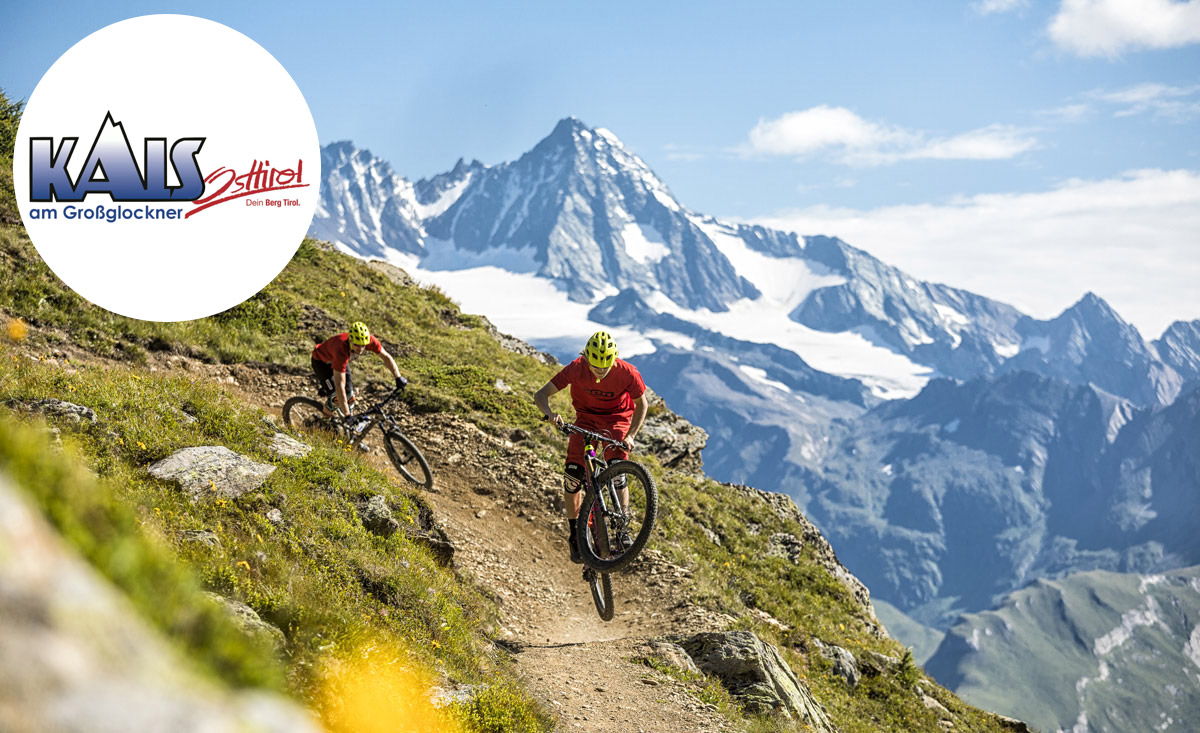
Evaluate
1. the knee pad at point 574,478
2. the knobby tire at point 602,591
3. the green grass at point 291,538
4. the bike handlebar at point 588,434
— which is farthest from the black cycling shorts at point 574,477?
the green grass at point 291,538

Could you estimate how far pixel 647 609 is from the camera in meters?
17.2

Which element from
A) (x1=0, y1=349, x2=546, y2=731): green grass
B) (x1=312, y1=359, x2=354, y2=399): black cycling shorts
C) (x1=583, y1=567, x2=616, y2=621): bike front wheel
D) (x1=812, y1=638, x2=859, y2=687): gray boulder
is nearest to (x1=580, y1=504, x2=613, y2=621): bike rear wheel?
(x1=583, y1=567, x2=616, y2=621): bike front wheel

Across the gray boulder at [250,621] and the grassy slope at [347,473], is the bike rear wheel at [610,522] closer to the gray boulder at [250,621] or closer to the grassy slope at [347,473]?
the grassy slope at [347,473]

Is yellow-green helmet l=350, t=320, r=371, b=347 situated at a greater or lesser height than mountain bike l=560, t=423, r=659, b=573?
greater

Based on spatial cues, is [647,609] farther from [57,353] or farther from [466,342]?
[466,342]

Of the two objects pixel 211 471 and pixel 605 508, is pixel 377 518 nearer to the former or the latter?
pixel 211 471

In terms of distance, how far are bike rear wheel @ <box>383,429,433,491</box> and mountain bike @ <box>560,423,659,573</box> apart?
6.79 m

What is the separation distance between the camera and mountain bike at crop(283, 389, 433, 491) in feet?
59.5

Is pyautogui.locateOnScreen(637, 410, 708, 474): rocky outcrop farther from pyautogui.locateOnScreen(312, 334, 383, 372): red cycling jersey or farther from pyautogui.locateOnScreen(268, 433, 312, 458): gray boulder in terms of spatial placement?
pyautogui.locateOnScreen(268, 433, 312, 458): gray boulder

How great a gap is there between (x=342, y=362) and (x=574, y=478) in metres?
7.01

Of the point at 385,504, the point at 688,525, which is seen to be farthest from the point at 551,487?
the point at 385,504

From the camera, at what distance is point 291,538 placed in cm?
1007

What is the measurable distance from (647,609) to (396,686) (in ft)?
33.3

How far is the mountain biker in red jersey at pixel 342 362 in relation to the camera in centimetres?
1709
